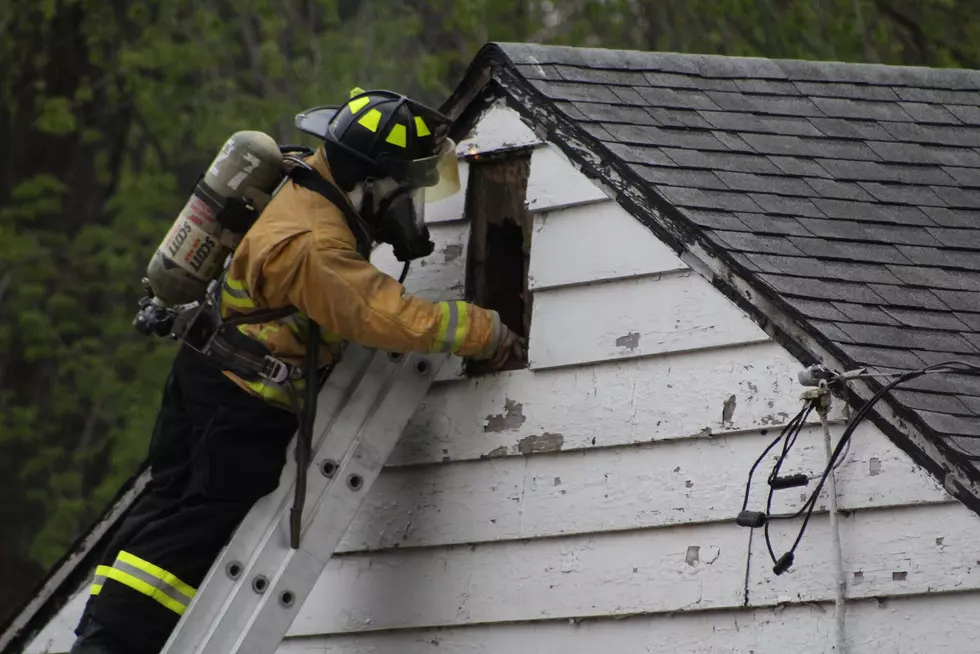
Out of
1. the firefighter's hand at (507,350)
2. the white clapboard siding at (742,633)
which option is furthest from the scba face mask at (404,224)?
the white clapboard siding at (742,633)

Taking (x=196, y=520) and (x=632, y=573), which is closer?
(x=632, y=573)

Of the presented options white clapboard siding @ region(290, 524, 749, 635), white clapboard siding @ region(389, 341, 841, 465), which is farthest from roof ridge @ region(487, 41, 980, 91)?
white clapboard siding @ region(290, 524, 749, 635)

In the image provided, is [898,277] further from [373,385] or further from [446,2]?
[446,2]

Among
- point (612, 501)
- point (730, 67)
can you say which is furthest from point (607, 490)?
point (730, 67)

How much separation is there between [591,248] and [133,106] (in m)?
9.37

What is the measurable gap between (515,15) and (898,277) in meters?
8.87

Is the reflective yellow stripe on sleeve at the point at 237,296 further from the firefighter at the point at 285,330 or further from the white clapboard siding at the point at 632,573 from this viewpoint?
the white clapboard siding at the point at 632,573

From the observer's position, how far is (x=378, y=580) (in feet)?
16.1

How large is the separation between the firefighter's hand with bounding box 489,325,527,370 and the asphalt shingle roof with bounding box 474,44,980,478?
0.59 m

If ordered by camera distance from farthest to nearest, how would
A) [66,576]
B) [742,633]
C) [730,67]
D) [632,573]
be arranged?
[66,576] → [730,67] → [632,573] → [742,633]

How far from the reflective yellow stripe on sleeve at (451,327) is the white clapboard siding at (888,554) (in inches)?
41.4

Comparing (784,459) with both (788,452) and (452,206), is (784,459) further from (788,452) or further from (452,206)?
(452,206)

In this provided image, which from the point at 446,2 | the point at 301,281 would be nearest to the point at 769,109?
the point at 301,281

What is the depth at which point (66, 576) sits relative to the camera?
5688 mm
